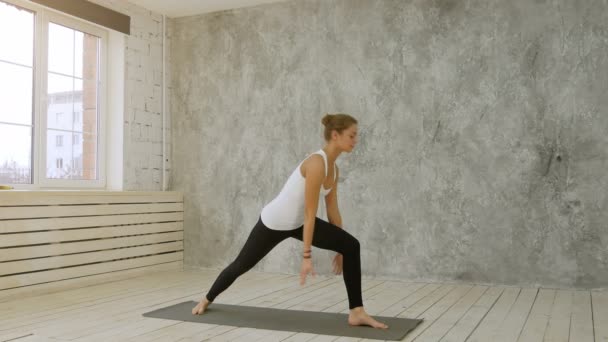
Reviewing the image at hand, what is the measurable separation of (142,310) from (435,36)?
3291 millimetres

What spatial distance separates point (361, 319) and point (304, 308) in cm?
74

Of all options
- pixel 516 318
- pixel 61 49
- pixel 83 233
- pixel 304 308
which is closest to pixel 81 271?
pixel 83 233

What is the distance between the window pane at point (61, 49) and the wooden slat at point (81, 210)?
1.25 meters

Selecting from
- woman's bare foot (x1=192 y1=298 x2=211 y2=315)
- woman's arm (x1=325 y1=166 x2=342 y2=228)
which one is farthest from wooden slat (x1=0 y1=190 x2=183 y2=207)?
woman's arm (x1=325 y1=166 x2=342 y2=228)

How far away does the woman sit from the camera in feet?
10.7

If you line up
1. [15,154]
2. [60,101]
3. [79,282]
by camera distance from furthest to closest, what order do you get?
[60,101] < [79,282] < [15,154]

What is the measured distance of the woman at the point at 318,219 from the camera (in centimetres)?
327

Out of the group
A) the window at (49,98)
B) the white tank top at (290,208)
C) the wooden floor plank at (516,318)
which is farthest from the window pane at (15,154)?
the wooden floor plank at (516,318)

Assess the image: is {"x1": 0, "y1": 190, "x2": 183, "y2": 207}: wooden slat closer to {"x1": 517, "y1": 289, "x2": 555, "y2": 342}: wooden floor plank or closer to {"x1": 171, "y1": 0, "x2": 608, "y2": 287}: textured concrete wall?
{"x1": 171, "y1": 0, "x2": 608, "y2": 287}: textured concrete wall

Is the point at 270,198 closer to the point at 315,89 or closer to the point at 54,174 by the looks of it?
the point at 315,89

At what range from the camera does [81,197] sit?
5020 millimetres

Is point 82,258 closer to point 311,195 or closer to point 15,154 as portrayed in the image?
point 15,154

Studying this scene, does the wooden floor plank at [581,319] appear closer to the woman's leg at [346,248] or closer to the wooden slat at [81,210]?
the woman's leg at [346,248]

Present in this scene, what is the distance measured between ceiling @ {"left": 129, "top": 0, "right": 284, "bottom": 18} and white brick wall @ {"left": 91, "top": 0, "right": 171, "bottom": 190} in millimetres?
102
